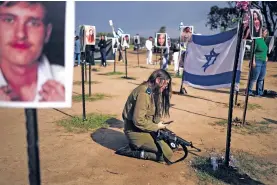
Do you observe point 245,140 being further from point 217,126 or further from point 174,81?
point 174,81

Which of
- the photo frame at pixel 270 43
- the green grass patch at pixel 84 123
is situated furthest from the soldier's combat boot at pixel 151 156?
the photo frame at pixel 270 43

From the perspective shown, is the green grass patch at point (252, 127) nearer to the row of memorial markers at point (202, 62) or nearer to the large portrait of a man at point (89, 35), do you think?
the row of memorial markers at point (202, 62)

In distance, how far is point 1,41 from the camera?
6.12 ft

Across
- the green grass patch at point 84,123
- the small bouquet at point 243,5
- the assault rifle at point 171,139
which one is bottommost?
the green grass patch at point 84,123

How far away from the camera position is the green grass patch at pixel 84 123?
5992mm

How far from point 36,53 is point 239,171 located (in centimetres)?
339

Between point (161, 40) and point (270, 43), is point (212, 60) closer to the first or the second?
point (270, 43)

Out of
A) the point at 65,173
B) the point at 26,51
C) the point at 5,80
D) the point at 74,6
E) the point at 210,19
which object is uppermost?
the point at 210,19

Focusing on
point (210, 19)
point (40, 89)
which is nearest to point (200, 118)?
point (40, 89)

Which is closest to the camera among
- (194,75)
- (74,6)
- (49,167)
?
(74,6)

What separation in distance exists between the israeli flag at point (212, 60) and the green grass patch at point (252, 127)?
2.85 feet

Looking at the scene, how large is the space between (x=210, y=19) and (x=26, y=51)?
3496 cm

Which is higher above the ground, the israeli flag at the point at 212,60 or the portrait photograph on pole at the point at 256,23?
the portrait photograph on pole at the point at 256,23

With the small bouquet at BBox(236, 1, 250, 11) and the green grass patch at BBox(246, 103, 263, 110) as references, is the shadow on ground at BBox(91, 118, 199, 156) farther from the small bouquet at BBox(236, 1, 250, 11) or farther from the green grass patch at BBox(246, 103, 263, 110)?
the green grass patch at BBox(246, 103, 263, 110)
